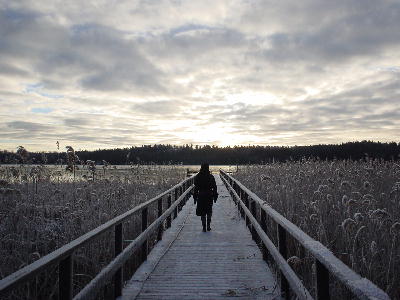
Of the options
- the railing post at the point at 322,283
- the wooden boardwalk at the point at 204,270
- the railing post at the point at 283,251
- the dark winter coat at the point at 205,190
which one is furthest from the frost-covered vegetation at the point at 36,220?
the railing post at the point at 322,283

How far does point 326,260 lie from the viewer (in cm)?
271

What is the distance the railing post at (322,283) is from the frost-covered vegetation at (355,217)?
3.03 feet

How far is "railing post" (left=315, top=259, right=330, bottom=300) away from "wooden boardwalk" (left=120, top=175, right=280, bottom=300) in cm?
192

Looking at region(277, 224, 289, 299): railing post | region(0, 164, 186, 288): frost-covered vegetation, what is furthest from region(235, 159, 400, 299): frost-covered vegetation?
region(0, 164, 186, 288): frost-covered vegetation

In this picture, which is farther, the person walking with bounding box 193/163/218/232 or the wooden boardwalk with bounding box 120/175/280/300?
the person walking with bounding box 193/163/218/232

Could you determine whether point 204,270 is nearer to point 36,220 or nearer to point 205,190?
point 205,190

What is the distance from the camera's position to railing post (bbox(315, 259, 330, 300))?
299 cm

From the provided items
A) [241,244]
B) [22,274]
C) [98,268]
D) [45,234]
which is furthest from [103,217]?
[22,274]

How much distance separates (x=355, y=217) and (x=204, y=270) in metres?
2.97

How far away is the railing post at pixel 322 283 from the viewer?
9.80 feet

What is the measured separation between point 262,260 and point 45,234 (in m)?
4.63

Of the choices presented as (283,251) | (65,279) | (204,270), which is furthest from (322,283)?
(204,270)

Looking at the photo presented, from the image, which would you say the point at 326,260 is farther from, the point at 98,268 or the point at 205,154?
the point at 205,154

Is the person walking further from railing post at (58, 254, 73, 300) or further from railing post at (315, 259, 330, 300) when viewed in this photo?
railing post at (315, 259, 330, 300)
